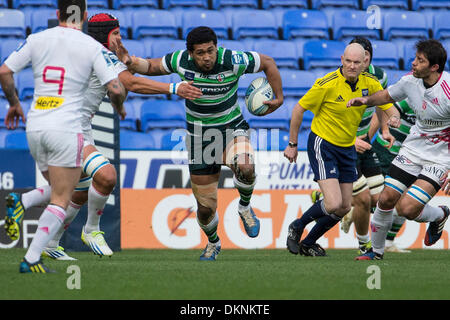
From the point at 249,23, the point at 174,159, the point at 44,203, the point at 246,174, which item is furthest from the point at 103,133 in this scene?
the point at 249,23

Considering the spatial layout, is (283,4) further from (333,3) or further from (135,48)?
(135,48)

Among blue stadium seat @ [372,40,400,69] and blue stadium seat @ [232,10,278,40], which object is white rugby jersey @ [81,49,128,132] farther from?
blue stadium seat @ [372,40,400,69]

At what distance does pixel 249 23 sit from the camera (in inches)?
613

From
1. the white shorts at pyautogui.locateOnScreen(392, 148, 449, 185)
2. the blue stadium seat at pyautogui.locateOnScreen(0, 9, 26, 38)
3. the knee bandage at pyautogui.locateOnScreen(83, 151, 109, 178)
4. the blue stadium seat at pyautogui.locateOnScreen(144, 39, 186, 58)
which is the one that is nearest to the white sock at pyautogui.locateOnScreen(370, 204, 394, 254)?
the white shorts at pyautogui.locateOnScreen(392, 148, 449, 185)

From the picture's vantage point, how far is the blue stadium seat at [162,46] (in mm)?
14418

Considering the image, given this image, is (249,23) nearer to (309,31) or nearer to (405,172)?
(309,31)

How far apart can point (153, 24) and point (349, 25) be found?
150 inches

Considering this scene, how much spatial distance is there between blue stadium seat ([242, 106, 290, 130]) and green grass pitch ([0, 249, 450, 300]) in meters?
6.60

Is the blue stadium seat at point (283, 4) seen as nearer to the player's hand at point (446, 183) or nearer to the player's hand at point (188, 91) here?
the player's hand at point (446, 183)

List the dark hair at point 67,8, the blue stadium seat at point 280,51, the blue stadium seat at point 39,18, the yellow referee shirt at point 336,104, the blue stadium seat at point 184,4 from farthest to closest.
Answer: the blue stadium seat at point 184,4, the blue stadium seat at point 280,51, the blue stadium seat at point 39,18, the yellow referee shirt at point 336,104, the dark hair at point 67,8

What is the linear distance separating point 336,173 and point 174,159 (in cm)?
333

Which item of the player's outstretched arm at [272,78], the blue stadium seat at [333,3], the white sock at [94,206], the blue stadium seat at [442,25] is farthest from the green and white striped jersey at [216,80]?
A: the blue stadium seat at [442,25]

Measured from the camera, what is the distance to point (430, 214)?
28.9ft

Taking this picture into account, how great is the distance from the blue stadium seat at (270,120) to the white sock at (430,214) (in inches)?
201
